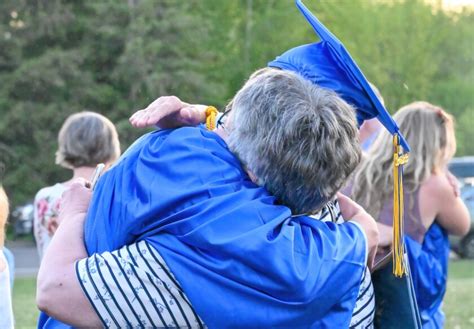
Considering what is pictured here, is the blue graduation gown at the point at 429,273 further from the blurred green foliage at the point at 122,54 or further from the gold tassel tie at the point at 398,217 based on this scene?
the blurred green foliage at the point at 122,54

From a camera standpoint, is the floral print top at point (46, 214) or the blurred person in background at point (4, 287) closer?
the blurred person in background at point (4, 287)

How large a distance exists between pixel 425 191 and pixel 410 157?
20cm

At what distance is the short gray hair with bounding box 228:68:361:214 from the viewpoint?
93.2 inches

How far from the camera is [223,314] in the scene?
2.31 m

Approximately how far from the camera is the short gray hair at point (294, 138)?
237cm

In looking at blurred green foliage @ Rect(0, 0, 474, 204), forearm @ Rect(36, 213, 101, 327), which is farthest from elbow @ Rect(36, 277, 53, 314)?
blurred green foliage @ Rect(0, 0, 474, 204)

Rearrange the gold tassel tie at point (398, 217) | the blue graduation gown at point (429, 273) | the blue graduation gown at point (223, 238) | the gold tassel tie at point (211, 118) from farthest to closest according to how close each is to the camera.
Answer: the blue graduation gown at point (429, 273), the gold tassel tie at point (398, 217), the gold tassel tie at point (211, 118), the blue graduation gown at point (223, 238)

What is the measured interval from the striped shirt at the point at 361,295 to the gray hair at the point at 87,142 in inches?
123

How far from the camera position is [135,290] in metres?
2.35

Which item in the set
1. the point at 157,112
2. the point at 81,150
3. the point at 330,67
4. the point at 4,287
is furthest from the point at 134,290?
the point at 81,150

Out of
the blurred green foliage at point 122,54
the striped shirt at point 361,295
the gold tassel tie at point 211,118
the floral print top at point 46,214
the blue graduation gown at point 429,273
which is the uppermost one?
the gold tassel tie at point 211,118

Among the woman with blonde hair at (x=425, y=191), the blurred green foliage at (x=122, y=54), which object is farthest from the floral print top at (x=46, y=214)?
the blurred green foliage at (x=122, y=54)

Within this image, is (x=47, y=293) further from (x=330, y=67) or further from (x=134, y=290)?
(x=330, y=67)

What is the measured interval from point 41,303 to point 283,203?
69 centimetres
